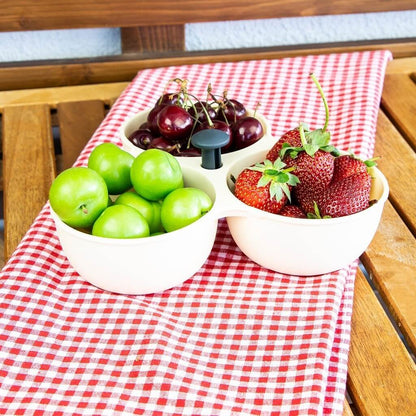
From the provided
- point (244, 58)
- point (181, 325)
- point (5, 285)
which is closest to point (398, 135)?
point (244, 58)

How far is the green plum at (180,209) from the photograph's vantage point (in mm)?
701

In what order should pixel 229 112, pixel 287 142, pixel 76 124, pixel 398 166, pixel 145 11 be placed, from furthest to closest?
pixel 145 11 < pixel 76 124 < pixel 398 166 < pixel 229 112 < pixel 287 142

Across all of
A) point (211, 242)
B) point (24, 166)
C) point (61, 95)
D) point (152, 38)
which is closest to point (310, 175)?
point (211, 242)

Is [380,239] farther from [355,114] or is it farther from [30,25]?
[30,25]

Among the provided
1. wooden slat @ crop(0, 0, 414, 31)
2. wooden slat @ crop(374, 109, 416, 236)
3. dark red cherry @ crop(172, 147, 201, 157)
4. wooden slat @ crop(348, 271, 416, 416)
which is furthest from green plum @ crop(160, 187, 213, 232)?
wooden slat @ crop(0, 0, 414, 31)

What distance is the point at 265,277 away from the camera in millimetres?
768

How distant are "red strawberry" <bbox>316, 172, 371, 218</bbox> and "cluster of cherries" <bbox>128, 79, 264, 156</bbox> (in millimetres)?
159

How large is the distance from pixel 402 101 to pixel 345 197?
578 millimetres

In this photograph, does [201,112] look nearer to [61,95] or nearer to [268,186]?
[268,186]

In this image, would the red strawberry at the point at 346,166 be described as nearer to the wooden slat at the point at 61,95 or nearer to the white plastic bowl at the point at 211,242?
the white plastic bowl at the point at 211,242

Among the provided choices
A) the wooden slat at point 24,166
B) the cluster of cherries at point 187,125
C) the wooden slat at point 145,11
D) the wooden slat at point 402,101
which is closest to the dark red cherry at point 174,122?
the cluster of cherries at point 187,125

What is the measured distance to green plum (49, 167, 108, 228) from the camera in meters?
0.69

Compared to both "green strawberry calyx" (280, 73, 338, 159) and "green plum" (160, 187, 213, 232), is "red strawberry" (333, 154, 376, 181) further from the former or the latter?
"green plum" (160, 187, 213, 232)

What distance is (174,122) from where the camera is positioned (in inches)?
31.7
